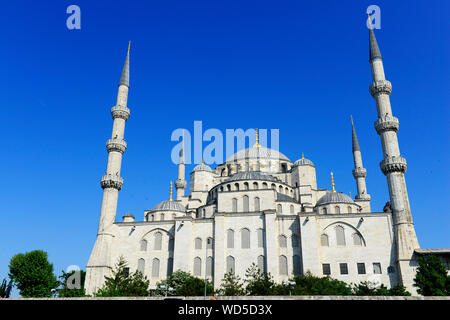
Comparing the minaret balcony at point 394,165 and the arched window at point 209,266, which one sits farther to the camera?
the arched window at point 209,266

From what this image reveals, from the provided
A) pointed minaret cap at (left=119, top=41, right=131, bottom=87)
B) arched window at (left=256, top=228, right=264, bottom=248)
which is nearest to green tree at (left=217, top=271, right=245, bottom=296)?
arched window at (left=256, top=228, right=264, bottom=248)

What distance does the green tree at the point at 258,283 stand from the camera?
22.0 meters

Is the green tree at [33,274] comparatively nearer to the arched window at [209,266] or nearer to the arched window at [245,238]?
the arched window at [209,266]

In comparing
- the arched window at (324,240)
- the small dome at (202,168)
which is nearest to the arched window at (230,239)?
the arched window at (324,240)

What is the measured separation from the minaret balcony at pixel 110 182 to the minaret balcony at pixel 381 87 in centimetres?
2079

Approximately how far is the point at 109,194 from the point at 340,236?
56.2 feet

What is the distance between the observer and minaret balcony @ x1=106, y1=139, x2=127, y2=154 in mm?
30062

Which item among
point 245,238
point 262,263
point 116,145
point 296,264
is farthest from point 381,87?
point 116,145

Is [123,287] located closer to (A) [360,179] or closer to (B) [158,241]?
(B) [158,241]

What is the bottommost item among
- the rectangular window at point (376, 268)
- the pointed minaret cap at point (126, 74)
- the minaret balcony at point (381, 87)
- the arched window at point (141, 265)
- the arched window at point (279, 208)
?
the rectangular window at point (376, 268)

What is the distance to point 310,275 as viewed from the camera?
24125 millimetres

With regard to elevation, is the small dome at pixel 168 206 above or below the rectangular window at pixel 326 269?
above
